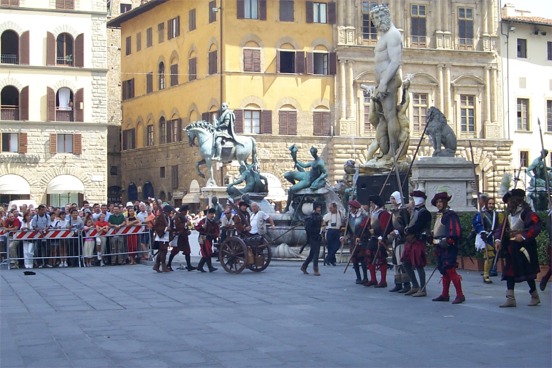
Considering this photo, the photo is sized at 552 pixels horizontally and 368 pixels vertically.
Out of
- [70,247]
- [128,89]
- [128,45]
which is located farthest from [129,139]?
[70,247]

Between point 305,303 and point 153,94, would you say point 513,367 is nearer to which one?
point 305,303

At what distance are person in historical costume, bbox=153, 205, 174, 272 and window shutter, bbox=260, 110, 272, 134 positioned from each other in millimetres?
35112

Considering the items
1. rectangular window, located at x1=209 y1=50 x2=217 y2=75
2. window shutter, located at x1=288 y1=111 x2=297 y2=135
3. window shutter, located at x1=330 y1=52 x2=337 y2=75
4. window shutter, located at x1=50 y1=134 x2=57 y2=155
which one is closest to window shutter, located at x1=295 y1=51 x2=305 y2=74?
window shutter, located at x1=330 y1=52 x2=337 y2=75

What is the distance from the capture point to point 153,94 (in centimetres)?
6375

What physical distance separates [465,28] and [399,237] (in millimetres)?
47208

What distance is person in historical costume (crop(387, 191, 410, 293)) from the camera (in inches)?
637

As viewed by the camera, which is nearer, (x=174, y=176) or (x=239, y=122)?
(x=239, y=122)

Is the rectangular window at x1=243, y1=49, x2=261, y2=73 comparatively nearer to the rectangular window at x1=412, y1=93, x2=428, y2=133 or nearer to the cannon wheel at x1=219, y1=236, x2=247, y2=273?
the rectangular window at x1=412, y1=93, x2=428, y2=133

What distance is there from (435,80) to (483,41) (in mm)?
4100

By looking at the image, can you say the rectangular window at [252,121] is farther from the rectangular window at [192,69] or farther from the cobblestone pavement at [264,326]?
the cobblestone pavement at [264,326]

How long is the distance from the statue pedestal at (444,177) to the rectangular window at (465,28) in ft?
125

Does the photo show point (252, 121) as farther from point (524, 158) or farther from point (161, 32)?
point (524, 158)

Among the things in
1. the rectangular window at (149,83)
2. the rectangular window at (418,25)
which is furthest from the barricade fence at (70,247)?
the rectangular window at (149,83)

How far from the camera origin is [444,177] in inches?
949
